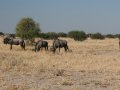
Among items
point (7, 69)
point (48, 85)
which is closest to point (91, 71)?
point (7, 69)

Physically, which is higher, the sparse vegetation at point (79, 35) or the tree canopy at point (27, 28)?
the tree canopy at point (27, 28)

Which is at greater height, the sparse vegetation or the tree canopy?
the tree canopy

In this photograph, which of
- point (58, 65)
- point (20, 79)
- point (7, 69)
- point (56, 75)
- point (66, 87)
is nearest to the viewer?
point (66, 87)

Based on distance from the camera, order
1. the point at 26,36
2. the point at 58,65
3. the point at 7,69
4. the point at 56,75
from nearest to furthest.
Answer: the point at 56,75 < the point at 7,69 < the point at 58,65 < the point at 26,36

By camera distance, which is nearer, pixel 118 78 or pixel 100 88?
pixel 100 88

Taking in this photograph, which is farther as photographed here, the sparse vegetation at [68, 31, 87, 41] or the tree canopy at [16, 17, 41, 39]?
the sparse vegetation at [68, 31, 87, 41]

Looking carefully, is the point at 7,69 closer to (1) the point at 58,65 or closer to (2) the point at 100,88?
(1) the point at 58,65

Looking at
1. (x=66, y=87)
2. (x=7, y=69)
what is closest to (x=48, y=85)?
(x=66, y=87)

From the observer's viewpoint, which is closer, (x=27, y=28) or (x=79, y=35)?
(x=27, y=28)

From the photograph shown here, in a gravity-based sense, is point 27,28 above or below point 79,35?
above

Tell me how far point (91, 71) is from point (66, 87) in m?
5.65

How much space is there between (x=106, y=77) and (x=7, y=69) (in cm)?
503

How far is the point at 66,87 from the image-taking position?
44.5 feet

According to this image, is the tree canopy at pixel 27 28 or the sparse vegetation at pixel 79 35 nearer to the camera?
the tree canopy at pixel 27 28
